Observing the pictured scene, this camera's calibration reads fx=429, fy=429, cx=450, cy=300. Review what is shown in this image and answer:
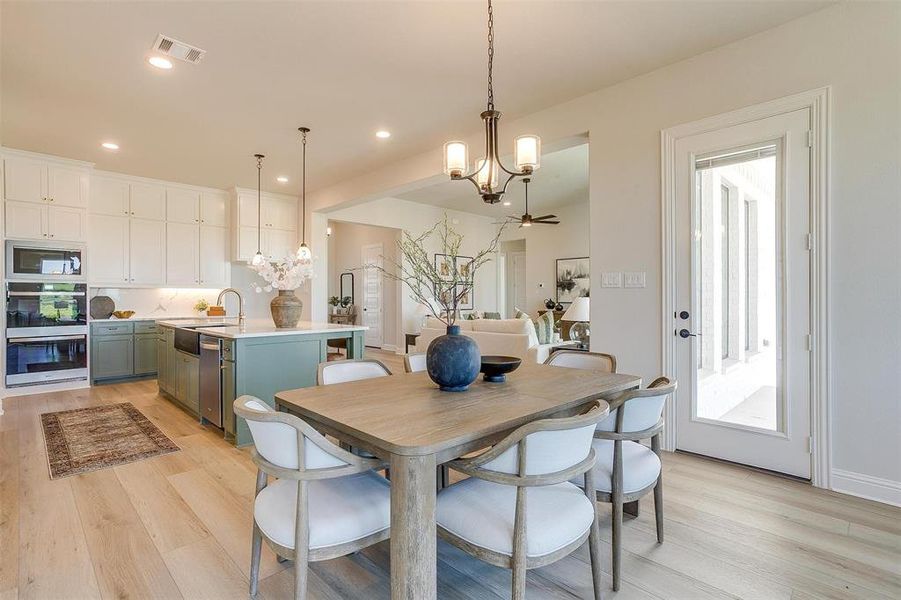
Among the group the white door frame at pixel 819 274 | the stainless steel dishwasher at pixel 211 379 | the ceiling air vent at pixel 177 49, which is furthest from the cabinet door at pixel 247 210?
the white door frame at pixel 819 274

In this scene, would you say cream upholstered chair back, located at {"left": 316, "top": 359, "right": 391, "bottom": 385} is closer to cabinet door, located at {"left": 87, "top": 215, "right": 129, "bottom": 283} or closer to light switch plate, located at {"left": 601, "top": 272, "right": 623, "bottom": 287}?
light switch plate, located at {"left": 601, "top": 272, "right": 623, "bottom": 287}

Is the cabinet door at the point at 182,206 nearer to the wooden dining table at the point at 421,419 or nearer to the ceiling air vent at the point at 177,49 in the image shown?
the ceiling air vent at the point at 177,49

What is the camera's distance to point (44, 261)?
499 cm

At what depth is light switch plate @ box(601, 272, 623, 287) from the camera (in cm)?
338

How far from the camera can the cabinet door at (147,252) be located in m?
5.92

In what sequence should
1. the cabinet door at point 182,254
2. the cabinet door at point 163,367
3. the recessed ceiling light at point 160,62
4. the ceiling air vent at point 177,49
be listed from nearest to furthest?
1. the ceiling air vent at point 177,49
2. the recessed ceiling light at point 160,62
3. the cabinet door at point 163,367
4. the cabinet door at point 182,254

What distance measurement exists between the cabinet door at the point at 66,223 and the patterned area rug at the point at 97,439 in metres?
2.21

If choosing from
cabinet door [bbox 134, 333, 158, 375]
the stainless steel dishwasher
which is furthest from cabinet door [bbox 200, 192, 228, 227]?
the stainless steel dishwasher

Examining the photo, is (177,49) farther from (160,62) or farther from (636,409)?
(636,409)

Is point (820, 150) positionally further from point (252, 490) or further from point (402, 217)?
point (402, 217)

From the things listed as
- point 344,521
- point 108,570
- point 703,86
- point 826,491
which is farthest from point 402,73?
point 826,491

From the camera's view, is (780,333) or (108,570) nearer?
(108,570)

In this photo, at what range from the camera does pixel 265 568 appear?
6.06ft

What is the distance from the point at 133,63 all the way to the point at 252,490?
306 cm
